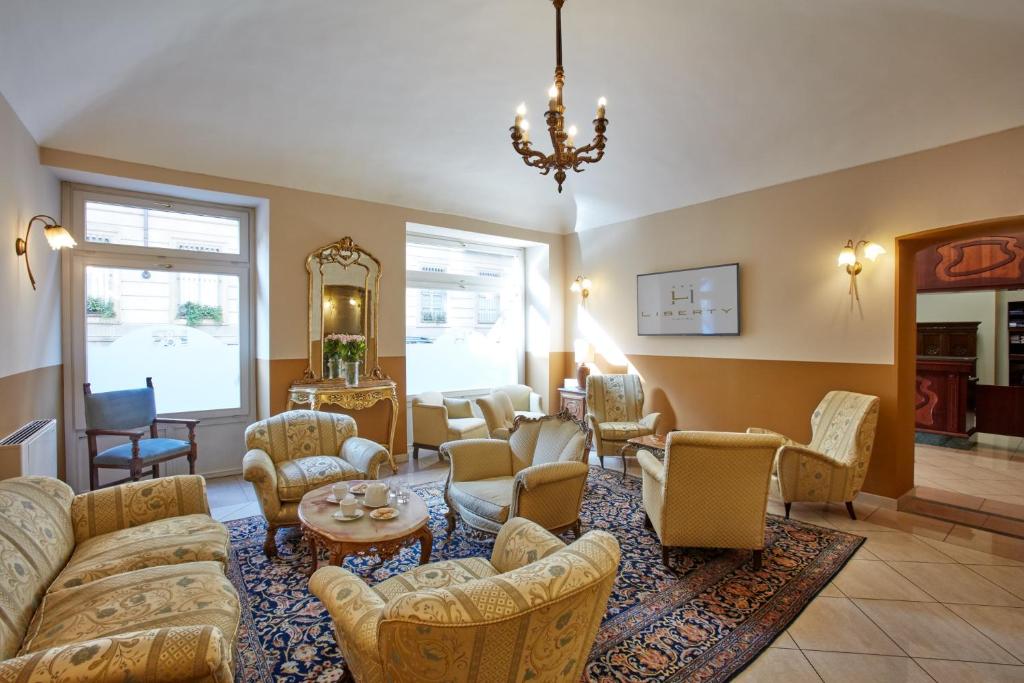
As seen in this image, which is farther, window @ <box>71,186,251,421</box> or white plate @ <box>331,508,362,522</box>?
window @ <box>71,186,251,421</box>

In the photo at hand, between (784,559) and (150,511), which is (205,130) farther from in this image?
(784,559)

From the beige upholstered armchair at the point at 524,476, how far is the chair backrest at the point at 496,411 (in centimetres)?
160

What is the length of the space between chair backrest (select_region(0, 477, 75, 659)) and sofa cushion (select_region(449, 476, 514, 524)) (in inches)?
76.5

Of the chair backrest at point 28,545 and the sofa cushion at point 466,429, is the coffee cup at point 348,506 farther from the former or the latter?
the sofa cushion at point 466,429

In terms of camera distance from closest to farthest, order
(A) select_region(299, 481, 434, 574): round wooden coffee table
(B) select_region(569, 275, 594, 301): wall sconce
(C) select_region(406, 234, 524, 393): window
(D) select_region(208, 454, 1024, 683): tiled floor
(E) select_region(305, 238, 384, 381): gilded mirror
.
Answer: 1. (D) select_region(208, 454, 1024, 683): tiled floor
2. (A) select_region(299, 481, 434, 574): round wooden coffee table
3. (E) select_region(305, 238, 384, 381): gilded mirror
4. (C) select_region(406, 234, 524, 393): window
5. (B) select_region(569, 275, 594, 301): wall sconce

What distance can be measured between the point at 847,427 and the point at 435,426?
3778mm

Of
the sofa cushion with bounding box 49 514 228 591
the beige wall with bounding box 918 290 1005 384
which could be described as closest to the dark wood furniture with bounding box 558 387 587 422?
the sofa cushion with bounding box 49 514 228 591

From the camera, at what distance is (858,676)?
205 centimetres

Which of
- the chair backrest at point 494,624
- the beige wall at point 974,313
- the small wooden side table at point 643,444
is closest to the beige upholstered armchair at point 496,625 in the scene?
the chair backrest at point 494,624

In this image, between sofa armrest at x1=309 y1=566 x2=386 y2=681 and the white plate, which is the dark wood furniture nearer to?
the white plate

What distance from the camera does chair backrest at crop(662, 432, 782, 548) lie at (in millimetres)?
2750

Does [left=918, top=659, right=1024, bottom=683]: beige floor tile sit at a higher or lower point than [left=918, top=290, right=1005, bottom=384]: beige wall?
lower

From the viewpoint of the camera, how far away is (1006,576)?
2.90m

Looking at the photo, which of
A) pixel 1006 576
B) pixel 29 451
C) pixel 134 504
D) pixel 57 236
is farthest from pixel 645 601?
pixel 57 236
